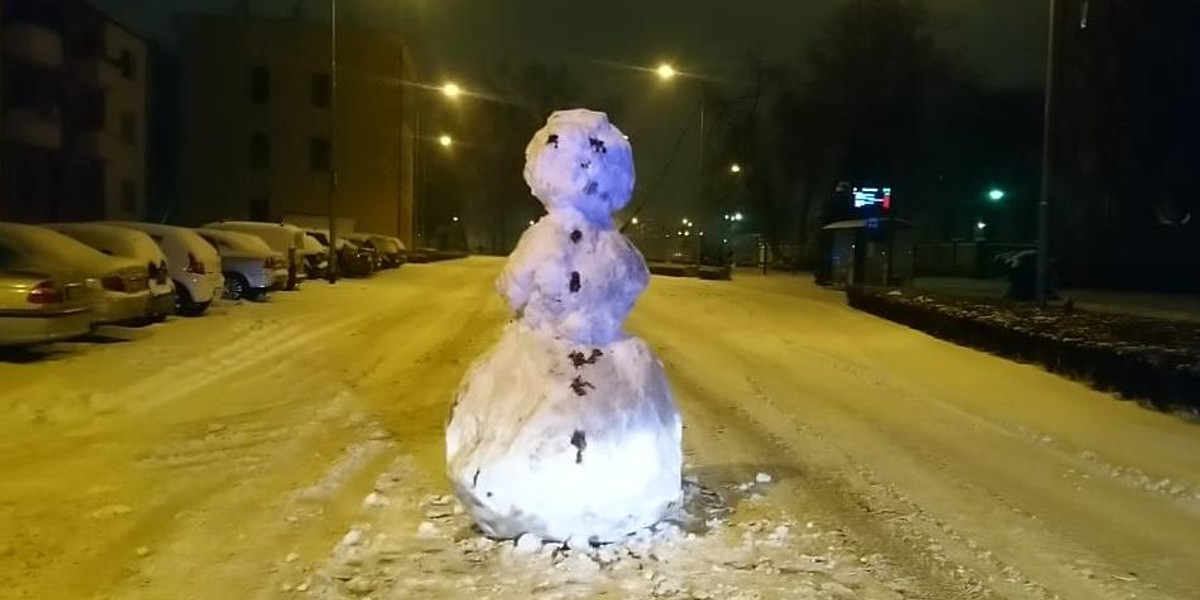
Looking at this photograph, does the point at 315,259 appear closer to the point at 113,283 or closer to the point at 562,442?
the point at 113,283

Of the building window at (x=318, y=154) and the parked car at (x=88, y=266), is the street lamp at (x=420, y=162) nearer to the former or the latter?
the building window at (x=318, y=154)

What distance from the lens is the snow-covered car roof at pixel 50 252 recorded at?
13734mm

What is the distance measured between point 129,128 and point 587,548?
53378 millimetres

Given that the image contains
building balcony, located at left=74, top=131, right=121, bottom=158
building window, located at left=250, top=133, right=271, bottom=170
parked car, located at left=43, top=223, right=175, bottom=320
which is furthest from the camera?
building window, located at left=250, top=133, right=271, bottom=170

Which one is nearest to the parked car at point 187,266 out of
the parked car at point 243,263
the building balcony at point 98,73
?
the parked car at point 243,263

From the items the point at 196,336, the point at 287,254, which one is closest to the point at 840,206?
the point at 287,254

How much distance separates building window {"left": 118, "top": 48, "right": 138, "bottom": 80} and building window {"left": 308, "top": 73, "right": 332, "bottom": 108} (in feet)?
44.0

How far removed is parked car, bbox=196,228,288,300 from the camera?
2422cm

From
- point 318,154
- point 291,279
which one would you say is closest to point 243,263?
point 291,279

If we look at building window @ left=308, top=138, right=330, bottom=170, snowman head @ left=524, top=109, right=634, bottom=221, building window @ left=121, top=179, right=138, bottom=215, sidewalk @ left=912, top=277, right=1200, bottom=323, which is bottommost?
sidewalk @ left=912, top=277, right=1200, bottom=323

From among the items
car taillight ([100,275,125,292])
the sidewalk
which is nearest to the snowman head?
car taillight ([100,275,125,292])

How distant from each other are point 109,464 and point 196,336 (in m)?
8.70

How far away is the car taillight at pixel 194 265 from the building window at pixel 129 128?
37570 mm

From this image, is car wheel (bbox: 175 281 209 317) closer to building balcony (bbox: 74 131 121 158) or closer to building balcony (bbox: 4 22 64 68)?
building balcony (bbox: 4 22 64 68)
